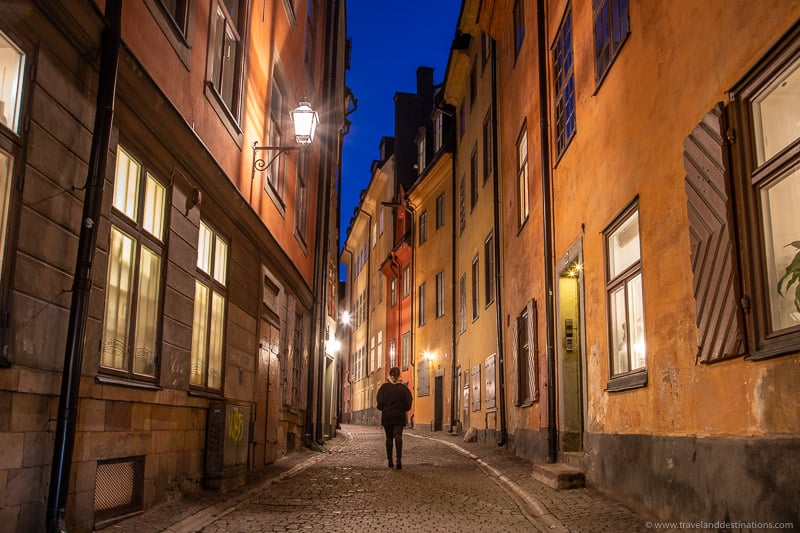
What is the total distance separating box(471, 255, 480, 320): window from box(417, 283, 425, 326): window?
8.58 meters

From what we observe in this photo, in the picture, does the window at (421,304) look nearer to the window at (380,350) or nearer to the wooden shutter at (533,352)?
the window at (380,350)

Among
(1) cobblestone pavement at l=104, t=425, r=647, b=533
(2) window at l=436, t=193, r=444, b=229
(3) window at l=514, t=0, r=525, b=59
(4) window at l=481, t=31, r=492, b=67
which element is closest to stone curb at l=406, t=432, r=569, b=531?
(1) cobblestone pavement at l=104, t=425, r=647, b=533

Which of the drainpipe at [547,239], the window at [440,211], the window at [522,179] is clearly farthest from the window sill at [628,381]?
the window at [440,211]

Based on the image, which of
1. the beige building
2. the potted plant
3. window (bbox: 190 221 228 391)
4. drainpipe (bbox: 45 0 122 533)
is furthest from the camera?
window (bbox: 190 221 228 391)

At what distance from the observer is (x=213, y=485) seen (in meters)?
8.83

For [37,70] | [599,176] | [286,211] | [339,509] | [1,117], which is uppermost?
[286,211]

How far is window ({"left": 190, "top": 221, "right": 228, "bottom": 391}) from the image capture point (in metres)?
9.09

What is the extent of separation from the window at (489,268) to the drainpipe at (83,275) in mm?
13679

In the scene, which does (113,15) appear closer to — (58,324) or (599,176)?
(58,324)

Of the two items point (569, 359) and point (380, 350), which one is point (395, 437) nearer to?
point (569, 359)

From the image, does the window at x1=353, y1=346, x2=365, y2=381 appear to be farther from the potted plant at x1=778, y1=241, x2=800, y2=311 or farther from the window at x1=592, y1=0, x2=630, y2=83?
the potted plant at x1=778, y1=241, x2=800, y2=311

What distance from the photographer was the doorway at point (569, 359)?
11250 mm

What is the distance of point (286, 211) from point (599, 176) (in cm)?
709

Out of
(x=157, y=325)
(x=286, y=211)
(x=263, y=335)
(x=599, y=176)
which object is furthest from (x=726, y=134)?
(x=286, y=211)
